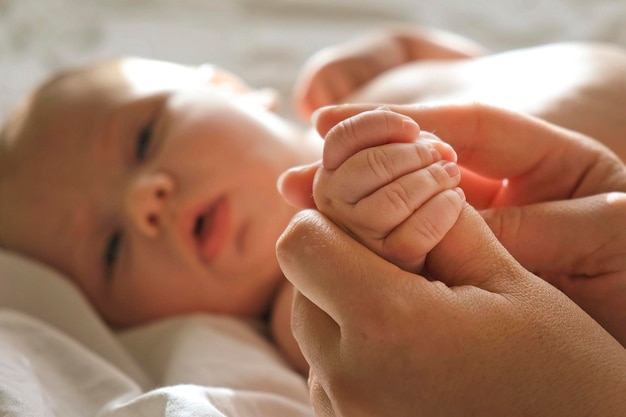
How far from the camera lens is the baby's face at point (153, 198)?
104 cm

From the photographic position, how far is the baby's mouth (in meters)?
1.04

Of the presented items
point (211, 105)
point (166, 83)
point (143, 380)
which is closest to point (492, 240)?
point (143, 380)

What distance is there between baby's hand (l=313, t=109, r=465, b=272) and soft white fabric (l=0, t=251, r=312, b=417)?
0.23 meters

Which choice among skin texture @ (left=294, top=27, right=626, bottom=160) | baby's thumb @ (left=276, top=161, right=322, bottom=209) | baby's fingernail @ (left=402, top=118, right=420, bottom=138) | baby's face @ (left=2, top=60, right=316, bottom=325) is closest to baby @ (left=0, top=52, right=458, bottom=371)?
baby's face @ (left=2, top=60, right=316, bottom=325)

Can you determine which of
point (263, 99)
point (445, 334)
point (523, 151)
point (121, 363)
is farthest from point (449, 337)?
point (263, 99)

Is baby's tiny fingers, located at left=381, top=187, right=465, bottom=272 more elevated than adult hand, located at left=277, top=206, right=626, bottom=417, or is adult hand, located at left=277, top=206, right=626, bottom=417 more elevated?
baby's tiny fingers, located at left=381, top=187, right=465, bottom=272

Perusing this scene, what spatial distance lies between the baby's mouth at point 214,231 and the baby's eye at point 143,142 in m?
0.15

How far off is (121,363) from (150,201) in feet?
0.75

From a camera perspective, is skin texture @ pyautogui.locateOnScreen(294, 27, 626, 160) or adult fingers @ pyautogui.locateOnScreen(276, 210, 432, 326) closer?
adult fingers @ pyautogui.locateOnScreen(276, 210, 432, 326)

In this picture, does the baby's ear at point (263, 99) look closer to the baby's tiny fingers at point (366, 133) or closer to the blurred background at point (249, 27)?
the blurred background at point (249, 27)

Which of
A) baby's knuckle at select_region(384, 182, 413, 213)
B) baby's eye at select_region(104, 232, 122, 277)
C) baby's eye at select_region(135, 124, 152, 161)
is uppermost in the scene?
baby's knuckle at select_region(384, 182, 413, 213)

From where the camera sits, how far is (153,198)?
40.7 inches

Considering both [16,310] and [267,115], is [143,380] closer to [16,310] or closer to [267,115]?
[16,310]

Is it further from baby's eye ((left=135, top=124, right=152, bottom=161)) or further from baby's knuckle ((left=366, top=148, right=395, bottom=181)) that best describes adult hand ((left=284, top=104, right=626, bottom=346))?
baby's eye ((left=135, top=124, right=152, bottom=161))
